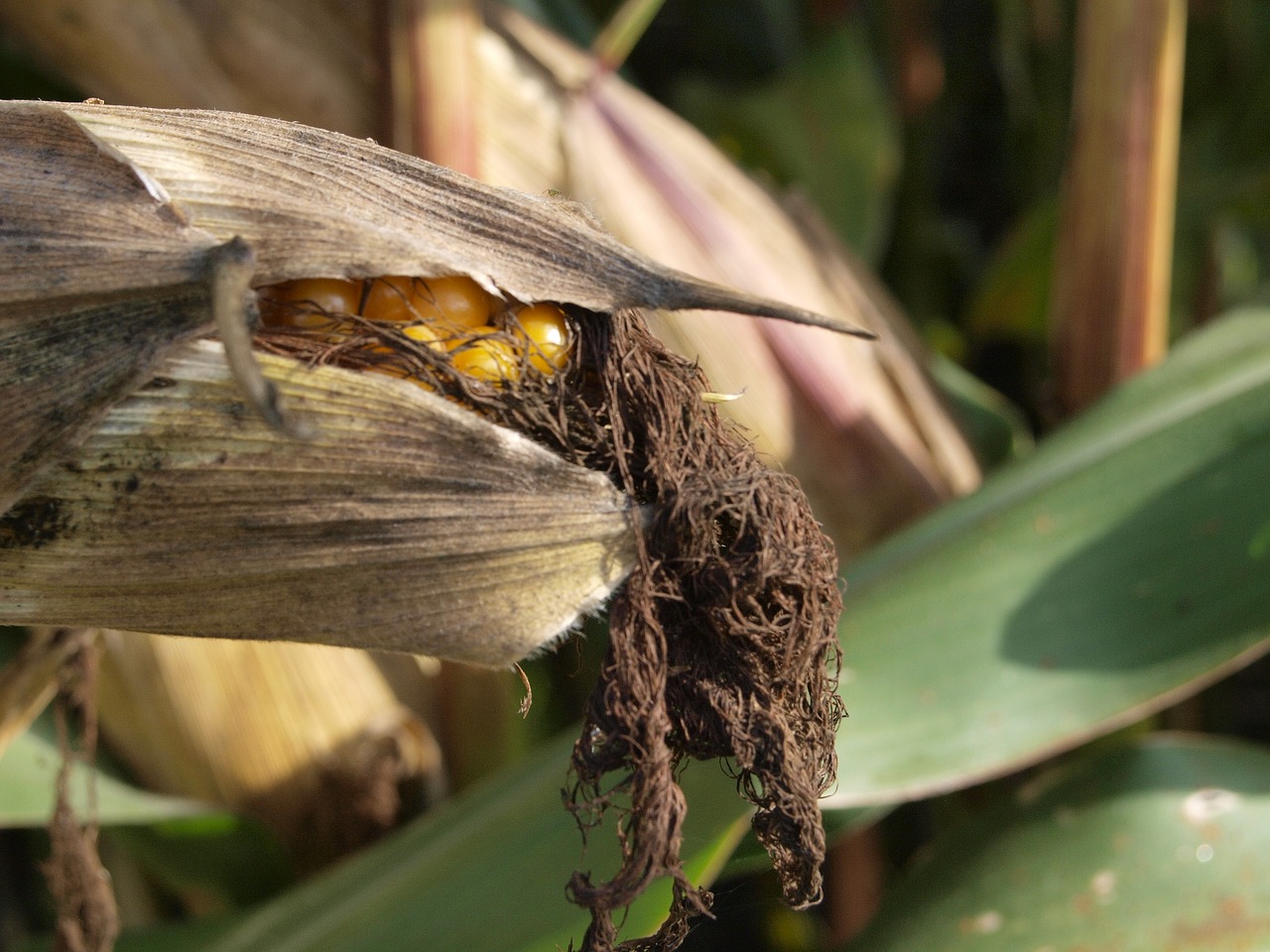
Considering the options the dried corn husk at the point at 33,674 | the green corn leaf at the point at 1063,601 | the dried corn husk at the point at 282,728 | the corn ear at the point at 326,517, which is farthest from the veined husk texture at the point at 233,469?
the dried corn husk at the point at 282,728

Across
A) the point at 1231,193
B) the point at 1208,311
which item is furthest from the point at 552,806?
the point at 1231,193

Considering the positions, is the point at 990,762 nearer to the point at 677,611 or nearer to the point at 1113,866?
the point at 1113,866

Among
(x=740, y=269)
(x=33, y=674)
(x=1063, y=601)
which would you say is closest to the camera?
(x=33, y=674)

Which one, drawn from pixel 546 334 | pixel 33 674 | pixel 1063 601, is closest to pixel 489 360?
pixel 546 334

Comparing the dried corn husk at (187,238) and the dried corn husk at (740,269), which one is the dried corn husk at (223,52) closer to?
the dried corn husk at (740,269)

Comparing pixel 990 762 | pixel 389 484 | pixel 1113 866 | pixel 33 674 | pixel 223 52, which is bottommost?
pixel 1113 866

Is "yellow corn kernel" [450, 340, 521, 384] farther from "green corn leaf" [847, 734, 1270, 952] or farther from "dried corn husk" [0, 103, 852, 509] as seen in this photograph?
"green corn leaf" [847, 734, 1270, 952]

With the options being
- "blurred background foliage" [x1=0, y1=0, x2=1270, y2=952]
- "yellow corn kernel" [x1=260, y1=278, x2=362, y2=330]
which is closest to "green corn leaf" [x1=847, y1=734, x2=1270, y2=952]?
"blurred background foliage" [x1=0, y1=0, x2=1270, y2=952]
